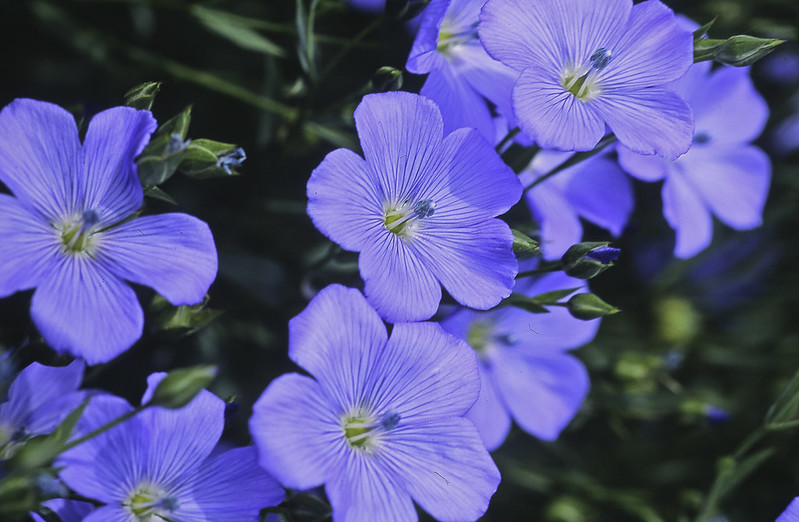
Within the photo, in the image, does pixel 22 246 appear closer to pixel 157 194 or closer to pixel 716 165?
pixel 157 194

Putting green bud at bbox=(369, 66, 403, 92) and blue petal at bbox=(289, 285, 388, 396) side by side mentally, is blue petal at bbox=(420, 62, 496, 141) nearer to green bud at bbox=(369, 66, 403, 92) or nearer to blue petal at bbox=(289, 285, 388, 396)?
green bud at bbox=(369, 66, 403, 92)

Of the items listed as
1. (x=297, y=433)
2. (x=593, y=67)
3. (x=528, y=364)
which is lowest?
(x=528, y=364)

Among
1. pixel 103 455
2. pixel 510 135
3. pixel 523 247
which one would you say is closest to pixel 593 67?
pixel 510 135

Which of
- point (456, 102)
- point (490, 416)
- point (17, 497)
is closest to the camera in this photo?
point (17, 497)

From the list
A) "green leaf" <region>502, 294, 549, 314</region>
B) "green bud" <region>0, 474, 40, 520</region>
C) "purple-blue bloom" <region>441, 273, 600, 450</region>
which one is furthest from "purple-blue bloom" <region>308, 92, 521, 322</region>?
"green bud" <region>0, 474, 40, 520</region>

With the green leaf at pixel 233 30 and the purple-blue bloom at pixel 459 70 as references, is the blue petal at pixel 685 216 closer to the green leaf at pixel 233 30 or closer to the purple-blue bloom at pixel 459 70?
the purple-blue bloom at pixel 459 70

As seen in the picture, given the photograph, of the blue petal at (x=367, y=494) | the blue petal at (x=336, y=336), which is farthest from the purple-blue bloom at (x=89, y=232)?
the blue petal at (x=367, y=494)
